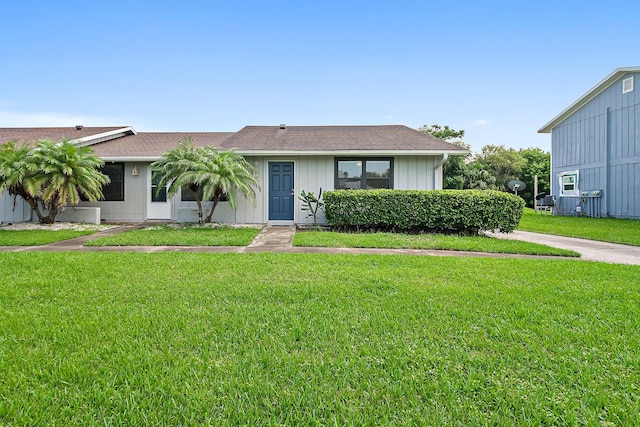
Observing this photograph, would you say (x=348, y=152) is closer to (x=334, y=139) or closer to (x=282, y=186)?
(x=334, y=139)

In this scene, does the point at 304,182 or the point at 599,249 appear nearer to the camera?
the point at 599,249

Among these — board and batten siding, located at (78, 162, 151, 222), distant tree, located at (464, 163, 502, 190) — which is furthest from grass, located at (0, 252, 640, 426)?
distant tree, located at (464, 163, 502, 190)

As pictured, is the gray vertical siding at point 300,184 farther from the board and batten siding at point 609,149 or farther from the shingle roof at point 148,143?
the board and batten siding at point 609,149

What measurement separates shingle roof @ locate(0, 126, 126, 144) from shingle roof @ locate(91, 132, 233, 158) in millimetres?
1609

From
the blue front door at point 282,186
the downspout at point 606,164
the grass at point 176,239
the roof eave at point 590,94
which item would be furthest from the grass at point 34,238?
the roof eave at point 590,94

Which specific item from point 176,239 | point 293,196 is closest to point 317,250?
point 176,239

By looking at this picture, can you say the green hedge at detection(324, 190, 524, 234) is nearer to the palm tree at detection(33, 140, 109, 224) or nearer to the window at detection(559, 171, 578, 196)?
the palm tree at detection(33, 140, 109, 224)

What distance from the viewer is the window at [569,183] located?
54.1 ft

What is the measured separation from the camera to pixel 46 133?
14203 mm

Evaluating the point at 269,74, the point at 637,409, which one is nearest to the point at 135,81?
the point at 269,74

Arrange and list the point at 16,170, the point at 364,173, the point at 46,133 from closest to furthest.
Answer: the point at 16,170 < the point at 364,173 < the point at 46,133

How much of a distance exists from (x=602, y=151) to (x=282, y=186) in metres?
15.4

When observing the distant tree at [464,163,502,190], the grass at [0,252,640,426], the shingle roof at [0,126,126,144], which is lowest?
the grass at [0,252,640,426]

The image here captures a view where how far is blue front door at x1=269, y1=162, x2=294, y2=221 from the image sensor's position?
10.8m
